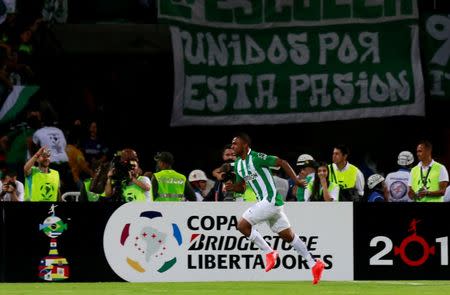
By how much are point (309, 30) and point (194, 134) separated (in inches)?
138

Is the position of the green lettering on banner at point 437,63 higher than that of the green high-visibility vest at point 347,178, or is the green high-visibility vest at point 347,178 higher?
the green lettering on banner at point 437,63

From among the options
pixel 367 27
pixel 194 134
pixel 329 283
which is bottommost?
pixel 329 283

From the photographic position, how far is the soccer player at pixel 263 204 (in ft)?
60.8

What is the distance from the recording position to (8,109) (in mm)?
24375

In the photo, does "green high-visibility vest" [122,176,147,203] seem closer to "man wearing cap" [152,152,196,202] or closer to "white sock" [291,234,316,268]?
"man wearing cap" [152,152,196,202]

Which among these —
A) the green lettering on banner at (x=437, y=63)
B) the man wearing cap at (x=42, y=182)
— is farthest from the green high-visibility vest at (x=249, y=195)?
the green lettering on banner at (x=437, y=63)

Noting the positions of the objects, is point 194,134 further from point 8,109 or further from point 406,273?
point 406,273

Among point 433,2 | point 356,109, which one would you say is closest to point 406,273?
point 356,109

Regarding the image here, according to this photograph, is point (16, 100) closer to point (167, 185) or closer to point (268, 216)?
point (167, 185)

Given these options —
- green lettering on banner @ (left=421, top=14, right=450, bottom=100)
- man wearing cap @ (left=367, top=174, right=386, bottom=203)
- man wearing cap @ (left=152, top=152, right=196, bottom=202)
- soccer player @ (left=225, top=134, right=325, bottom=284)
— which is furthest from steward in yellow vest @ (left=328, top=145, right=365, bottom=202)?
green lettering on banner @ (left=421, top=14, right=450, bottom=100)

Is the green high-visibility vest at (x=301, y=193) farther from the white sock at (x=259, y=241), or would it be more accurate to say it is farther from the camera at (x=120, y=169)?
the camera at (x=120, y=169)

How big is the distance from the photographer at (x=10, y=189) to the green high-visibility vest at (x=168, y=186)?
1842 millimetres

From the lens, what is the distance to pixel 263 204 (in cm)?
1869

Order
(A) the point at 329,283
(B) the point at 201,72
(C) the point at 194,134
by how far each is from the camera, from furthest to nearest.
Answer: (C) the point at 194,134
(B) the point at 201,72
(A) the point at 329,283
